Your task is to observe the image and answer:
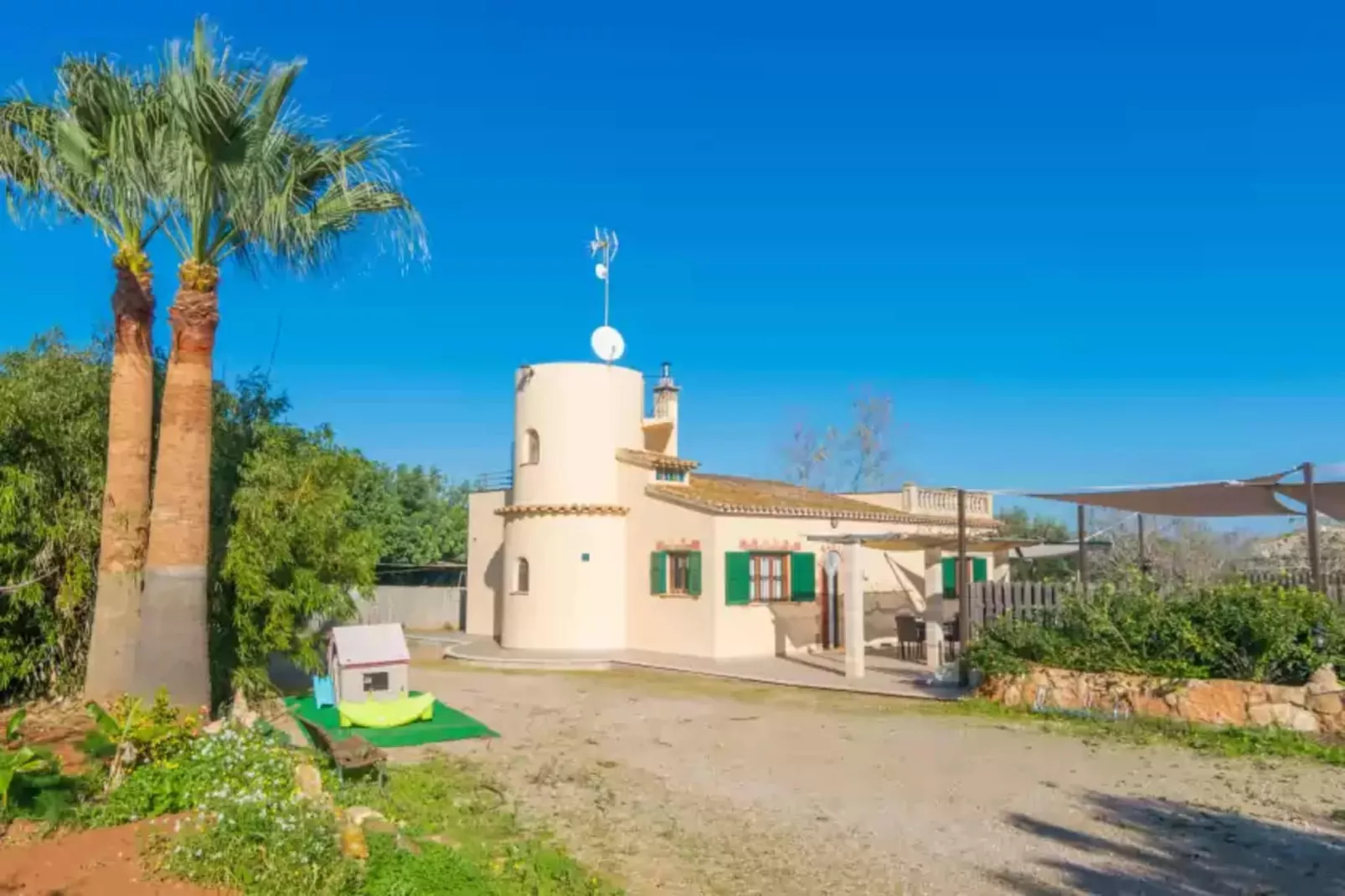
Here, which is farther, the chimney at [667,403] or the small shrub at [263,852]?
the chimney at [667,403]

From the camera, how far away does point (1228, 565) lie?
2591 cm

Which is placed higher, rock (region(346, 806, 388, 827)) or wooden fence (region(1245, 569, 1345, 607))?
wooden fence (region(1245, 569, 1345, 607))

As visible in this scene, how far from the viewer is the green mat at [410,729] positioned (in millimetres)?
10258

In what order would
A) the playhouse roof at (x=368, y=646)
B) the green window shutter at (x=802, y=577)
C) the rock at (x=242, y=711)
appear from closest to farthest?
1. the rock at (x=242, y=711)
2. the playhouse roof at (x=368, y=646)
3. the green window shutter at (x=802, y=577)

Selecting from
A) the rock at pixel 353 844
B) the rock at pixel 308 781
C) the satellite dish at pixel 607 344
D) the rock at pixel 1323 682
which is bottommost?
the rock at pixel 353 844

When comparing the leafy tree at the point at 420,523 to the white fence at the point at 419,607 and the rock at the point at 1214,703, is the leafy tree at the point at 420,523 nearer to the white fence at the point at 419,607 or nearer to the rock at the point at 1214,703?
the white fence at the point at 419,607

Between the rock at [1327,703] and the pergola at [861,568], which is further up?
the pergola at [861,568]

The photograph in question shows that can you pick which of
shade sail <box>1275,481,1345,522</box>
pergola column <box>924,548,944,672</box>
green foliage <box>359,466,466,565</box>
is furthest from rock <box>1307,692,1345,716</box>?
green foliage <box>359,466,466,565</box>

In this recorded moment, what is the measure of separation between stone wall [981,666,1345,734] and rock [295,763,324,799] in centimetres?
839

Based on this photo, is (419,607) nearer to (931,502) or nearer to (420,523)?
(420,523)

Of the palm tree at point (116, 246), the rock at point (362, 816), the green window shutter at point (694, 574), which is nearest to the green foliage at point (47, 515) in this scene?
the palm tree at point (116, 246)

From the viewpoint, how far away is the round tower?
64.8 ft

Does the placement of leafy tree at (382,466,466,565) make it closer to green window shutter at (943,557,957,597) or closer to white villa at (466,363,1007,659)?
white villa at (466,363,1007,659)

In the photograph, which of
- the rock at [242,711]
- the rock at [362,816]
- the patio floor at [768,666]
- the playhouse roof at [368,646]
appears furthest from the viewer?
the patio floor at [768,666]
